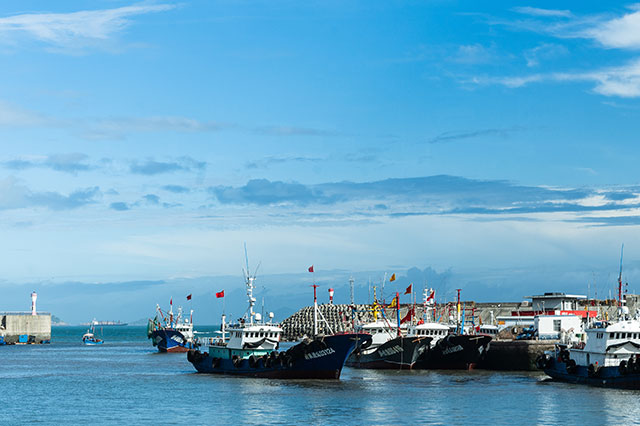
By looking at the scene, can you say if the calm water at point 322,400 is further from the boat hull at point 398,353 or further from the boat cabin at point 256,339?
the boat cabin at point 256,339

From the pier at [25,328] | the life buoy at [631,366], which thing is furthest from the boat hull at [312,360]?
the pier at [25,328]

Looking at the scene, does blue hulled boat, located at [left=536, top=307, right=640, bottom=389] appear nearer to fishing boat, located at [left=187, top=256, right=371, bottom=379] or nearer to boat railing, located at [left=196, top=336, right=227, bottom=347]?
fishing boat, located at [left=187, top=256, right=371, bottom=379]

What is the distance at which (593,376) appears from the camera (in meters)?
58.9

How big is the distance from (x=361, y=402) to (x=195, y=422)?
10568 mm

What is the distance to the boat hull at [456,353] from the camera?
77438 mm

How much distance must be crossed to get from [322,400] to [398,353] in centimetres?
2533

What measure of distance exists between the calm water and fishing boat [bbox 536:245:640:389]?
130 cm

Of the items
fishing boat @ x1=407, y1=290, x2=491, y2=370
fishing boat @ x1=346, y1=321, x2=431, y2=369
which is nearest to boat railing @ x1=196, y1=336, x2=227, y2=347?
fishing boat @ x1=346, y1=321, x2=431, y2=369

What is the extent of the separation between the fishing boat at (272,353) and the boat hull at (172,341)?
5100 cm

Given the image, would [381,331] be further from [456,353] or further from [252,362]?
[252,362]

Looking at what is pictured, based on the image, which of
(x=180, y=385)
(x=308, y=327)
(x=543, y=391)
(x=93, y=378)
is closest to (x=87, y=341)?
(x=308, y=327)

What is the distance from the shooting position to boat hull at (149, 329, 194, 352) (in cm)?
12375

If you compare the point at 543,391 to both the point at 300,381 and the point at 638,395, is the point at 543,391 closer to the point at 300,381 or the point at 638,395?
the point at 638,395

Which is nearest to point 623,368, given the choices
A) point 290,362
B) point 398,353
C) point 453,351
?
point 290,362
